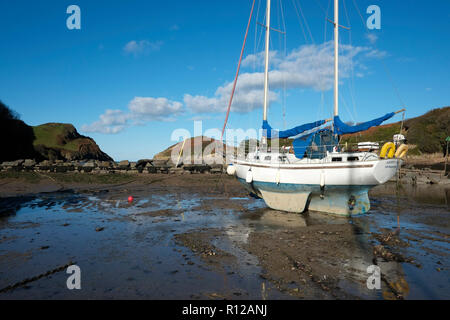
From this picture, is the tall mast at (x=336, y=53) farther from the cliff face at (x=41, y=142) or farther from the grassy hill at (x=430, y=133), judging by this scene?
the cliff face at (x=41, y=142)

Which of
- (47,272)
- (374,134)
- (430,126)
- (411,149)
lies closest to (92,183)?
(47,272)

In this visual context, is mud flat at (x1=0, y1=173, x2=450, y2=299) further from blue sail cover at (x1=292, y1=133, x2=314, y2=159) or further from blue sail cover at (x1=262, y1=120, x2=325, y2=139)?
blue sail cover at (x1=262, y1=120, x2=325, y2=139)

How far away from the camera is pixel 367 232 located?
1177 centimetres

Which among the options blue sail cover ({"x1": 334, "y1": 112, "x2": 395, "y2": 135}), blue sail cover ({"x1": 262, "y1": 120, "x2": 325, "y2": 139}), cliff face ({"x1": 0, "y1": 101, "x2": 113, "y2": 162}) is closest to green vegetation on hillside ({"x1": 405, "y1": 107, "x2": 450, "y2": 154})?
blue sail cover ({"x1": 334, "y1": 112, "x2": 395, "y2": 135})

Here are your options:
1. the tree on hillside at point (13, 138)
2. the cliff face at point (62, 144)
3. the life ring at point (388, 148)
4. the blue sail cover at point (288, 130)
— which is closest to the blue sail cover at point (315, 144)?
the blue sail cover at point (288, 130)

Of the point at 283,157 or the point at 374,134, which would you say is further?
the point at 374,134

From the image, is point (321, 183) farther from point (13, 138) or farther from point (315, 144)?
point (13, 138)

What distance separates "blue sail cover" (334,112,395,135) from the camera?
1517cm

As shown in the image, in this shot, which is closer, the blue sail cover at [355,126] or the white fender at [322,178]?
the white fender at [322,178]

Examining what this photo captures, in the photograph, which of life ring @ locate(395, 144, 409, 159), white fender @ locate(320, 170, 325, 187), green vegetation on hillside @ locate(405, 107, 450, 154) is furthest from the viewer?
green vegetation on hillside @ locate(405, 107, 450, 154)

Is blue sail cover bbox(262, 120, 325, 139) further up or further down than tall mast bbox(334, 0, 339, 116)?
further down

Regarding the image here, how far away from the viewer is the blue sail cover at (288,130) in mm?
18172

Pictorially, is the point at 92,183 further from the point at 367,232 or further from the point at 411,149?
the point at 411,149
